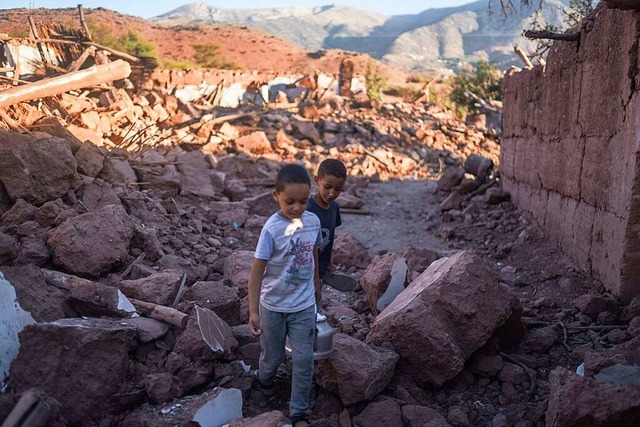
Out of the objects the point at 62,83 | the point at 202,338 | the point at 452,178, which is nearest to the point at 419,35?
the point at 452,178

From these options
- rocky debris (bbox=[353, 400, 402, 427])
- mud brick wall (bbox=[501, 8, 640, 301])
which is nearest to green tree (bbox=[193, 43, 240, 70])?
mud brick wall (bbox=[501, 8, 640, 301])

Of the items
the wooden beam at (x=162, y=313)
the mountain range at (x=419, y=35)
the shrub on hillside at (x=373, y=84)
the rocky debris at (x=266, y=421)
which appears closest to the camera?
the rocky debris at (x=266, y=421)

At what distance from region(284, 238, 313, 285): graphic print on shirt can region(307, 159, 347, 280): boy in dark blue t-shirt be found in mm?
536

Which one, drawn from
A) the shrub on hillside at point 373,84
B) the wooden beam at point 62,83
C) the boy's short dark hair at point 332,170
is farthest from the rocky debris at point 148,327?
the shrub on hillside at point 373,84

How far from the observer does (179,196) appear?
7426 millimetres

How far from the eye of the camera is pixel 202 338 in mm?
3020

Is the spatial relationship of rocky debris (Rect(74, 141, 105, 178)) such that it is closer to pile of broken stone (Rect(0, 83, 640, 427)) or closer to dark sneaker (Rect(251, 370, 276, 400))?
pile of broken stone (Rect(0, 83, 640, 427))

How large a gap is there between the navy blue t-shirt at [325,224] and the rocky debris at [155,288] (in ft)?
3.34

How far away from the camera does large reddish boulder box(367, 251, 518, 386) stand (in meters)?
3.03

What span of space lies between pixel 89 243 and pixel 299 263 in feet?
6.62

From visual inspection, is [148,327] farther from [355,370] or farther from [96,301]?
[355,370]

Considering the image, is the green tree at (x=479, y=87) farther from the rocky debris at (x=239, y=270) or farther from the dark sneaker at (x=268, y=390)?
the dark sneaker at (x=268, y=390)

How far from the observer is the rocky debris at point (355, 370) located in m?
2.80

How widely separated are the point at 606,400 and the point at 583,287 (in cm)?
228
